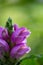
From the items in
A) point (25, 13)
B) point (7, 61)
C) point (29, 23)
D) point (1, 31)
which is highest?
point (25, 13)

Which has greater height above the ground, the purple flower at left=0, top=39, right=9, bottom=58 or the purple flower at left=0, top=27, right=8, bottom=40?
the purple flower at left=0, top=27, right=8, bottom=40

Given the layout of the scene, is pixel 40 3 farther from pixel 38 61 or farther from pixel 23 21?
pixel 38 61

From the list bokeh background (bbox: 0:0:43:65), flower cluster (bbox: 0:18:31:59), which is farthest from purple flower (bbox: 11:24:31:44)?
bokeh background (bbox: 0:0:43:65)

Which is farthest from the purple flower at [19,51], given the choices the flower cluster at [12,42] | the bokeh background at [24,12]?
the bokeh background at [24,12]

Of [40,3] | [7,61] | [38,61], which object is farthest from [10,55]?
[40,3]

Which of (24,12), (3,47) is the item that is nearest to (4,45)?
(3,47)

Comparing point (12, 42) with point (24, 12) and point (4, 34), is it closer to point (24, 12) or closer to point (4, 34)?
point (4, 34)

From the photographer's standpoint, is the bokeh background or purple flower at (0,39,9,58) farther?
the bokeh background

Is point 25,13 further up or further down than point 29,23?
further up

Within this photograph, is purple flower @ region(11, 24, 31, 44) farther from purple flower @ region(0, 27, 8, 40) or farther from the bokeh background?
the bokeh background
